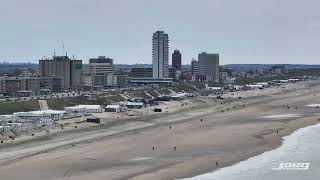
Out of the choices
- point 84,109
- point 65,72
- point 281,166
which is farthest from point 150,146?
point 65,72

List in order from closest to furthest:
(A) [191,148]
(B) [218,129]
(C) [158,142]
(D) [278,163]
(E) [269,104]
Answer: (D) [278,163] < (A) [191,148] < (C) [158,142] < (B) [218,129] < (E) [269,104]

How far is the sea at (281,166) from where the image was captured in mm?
46750

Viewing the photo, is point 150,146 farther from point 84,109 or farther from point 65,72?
point 65,72

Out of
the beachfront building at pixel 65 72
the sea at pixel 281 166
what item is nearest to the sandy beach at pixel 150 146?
the sea at pixel 281 166

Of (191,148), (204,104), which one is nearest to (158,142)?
(191,148)

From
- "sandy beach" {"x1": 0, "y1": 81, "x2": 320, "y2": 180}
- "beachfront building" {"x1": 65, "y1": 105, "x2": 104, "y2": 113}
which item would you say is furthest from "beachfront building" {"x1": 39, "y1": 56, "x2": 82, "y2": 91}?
"sandy beach" {"x1": 0, "y1": 81, "x2": 320, "y2": 180}

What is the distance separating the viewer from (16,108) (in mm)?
94375

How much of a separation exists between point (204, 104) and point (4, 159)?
7174cm

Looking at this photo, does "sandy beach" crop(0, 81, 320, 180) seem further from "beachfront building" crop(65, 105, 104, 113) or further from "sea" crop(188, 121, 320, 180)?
"beachfront building" crop(65, 105, 104, 113)

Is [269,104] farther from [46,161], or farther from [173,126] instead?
[46,161]

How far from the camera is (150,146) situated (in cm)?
6231

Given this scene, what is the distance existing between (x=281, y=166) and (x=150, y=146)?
15.8 metres

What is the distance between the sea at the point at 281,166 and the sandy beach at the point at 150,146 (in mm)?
1435

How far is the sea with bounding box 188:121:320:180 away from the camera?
46750mm
